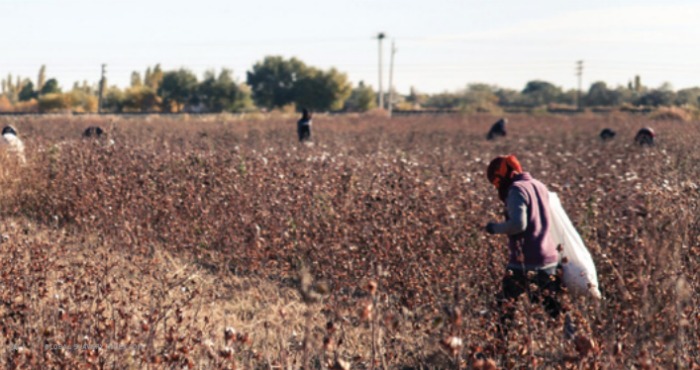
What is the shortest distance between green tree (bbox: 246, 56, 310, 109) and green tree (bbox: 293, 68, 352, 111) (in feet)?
2.07

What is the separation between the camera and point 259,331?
6.09m

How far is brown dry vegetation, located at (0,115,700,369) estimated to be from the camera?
404 centimetres

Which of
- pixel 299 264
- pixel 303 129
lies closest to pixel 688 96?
pixel 303 129

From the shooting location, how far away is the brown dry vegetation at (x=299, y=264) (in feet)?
13.2

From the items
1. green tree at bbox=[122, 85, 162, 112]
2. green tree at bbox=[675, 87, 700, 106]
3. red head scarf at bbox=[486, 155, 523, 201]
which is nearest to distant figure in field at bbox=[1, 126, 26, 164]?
red head scarf at bbox=[486, 155, 523, 201]

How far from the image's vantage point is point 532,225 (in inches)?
202

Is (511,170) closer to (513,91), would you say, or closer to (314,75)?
(314,75)

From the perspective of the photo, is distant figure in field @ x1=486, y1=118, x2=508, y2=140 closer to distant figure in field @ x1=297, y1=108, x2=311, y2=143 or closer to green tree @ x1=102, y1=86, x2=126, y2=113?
distant figure in field @ x1=297, y1=108, x2=311, y2=143

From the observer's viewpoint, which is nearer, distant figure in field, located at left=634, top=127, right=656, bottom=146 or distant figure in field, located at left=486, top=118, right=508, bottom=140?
distant figure in field, located at left=634, top=127, right=656, bottom=146

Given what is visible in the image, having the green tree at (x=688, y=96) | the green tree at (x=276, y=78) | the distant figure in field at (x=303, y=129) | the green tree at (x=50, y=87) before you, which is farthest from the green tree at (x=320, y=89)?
the distant figure in field at (x=303, y=129)

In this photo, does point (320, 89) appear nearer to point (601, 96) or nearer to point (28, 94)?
point (601, 96)

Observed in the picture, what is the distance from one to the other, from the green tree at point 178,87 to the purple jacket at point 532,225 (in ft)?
235

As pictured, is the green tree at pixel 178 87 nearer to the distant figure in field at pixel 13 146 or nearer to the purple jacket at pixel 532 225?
the distant figure in field at pixel 13 146

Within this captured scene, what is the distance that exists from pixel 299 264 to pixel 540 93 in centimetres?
9195
